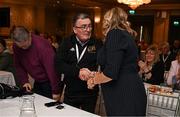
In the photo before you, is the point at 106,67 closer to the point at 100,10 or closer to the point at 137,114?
the point at 137,114

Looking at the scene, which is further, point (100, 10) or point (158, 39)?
point (100, 10)

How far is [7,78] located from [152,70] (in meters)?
2.27

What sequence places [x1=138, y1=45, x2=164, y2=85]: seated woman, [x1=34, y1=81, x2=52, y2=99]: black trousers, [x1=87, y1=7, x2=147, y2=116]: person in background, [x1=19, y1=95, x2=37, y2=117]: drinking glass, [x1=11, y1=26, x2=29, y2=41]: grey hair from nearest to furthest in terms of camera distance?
1. [x1=19, y1=95, x2=37, y2=117]: drinking glass
2. [x1=87, y1=7, x2=147, y2=116]: person in background
3. [x1=11, y1=26, x2=29, y2=41]: grey hair
4. [x1=34, y1=81, x2=52, y2=99]: black trousers
5. [x1=138, y1=45, x2=164, y2=85]: seated woman

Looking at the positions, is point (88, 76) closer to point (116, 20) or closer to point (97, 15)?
point (116, 20)

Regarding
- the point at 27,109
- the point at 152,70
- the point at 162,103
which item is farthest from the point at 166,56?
the point at 27,109

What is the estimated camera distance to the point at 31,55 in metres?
2.42

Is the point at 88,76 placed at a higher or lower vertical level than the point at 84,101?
higher

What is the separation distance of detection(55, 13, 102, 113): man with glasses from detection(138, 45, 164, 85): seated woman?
1.55 m

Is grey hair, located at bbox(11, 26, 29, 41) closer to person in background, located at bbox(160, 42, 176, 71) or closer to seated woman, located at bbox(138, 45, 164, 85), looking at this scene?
seated woman, located at bbox(138, 45, 164, 85)

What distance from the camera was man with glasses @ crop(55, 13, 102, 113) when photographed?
2.27 meters

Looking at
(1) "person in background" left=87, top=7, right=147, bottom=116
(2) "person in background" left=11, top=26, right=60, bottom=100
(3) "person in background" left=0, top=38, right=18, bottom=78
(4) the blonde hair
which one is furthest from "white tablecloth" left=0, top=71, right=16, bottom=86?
(4) the blonde hair

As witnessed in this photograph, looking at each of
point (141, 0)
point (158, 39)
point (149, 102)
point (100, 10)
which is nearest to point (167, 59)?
point (141, 0)

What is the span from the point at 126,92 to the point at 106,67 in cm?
26

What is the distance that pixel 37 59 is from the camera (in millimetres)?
2416
